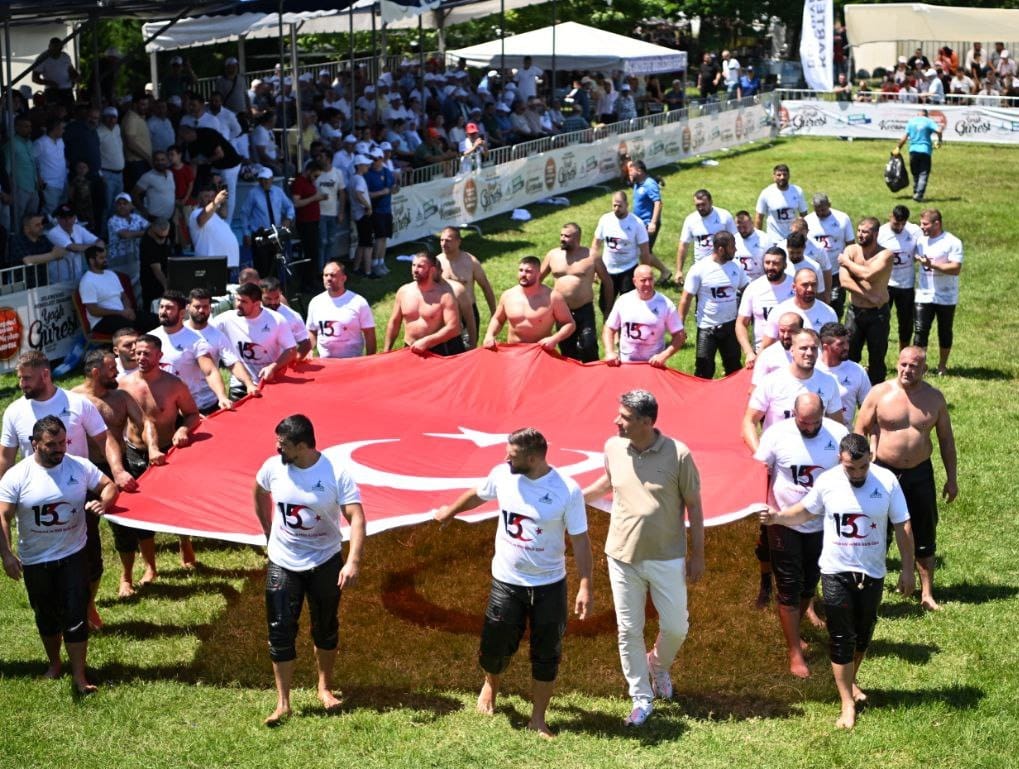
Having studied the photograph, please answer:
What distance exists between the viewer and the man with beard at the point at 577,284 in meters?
15.2

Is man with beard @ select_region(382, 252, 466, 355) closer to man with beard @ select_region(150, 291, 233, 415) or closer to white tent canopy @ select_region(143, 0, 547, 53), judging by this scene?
man with beard @ select_region(150, 291, 233, 415)

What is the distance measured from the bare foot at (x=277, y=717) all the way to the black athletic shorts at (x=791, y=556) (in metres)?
3.31

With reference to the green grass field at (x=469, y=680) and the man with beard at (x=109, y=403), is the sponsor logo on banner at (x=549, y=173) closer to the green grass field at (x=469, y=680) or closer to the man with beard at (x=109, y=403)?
the green grass field at (x=469, y=680)

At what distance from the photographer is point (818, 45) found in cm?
3697

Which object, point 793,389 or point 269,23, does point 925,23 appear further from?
point 793,389

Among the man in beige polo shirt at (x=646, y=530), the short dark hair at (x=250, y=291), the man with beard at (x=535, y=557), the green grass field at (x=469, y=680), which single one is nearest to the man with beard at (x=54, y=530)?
the green grass field at (x=469, y=680)

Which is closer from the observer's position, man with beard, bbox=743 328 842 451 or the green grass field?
the green grass field

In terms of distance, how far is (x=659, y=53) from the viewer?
38.6 meters

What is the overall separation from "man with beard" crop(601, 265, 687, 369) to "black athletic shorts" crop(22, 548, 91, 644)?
5.52 m

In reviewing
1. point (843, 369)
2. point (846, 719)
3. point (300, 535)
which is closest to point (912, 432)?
point (843, 369)

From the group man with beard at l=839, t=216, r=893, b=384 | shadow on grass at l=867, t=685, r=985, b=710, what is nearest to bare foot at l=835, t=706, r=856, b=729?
shadow on grass at l=867, t=685, r=985, b=710

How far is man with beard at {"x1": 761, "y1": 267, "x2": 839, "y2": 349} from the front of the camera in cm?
1258

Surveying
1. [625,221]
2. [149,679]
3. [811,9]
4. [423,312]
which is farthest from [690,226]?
[811,9]

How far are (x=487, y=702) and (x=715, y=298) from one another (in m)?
6.61
